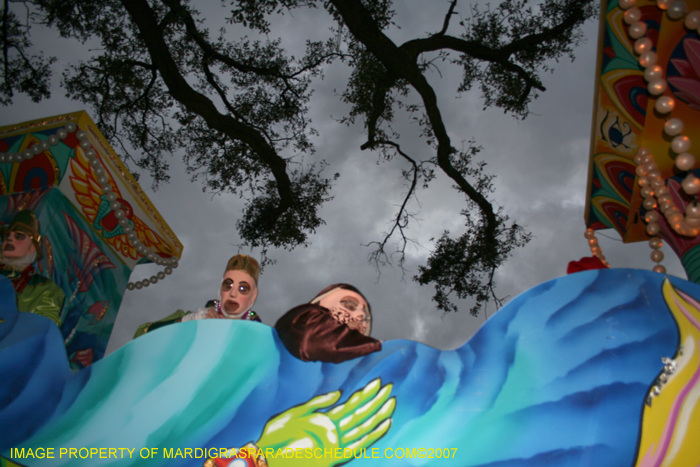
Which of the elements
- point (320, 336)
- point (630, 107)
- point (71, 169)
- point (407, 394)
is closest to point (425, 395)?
point (407, 394)

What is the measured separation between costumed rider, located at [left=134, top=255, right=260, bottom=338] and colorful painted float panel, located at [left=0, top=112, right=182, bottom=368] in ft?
5.56

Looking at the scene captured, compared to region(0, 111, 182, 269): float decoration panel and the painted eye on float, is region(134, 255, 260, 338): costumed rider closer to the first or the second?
the painted eye on float

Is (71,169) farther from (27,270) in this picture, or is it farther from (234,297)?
(234,297)

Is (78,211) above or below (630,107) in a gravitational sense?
above

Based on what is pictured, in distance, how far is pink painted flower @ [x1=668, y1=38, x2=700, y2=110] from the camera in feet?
7.77

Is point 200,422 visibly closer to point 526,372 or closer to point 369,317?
point 369,317

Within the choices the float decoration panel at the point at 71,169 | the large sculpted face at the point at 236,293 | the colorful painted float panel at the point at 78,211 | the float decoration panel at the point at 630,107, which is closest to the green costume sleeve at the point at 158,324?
the large sculpted face at the point at 236,293

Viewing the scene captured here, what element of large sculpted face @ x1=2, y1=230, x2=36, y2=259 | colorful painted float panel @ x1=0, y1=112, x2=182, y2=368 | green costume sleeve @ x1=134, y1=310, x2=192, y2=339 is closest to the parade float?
green costume sleeve @ x1=134, y1=310, x2=192, y2=339

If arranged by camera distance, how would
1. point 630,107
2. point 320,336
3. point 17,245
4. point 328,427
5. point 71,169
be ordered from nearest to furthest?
1. point 328,427
2. point 320,336
3. point 630,107
4. point 17,245
5. point 71,169

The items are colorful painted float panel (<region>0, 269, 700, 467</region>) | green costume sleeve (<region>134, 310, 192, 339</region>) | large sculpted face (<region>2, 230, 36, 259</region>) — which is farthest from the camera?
large sculpted face (<region>2, 230, 36, 259</region>)

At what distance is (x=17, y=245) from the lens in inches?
126

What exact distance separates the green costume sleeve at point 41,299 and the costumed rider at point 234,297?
2.57 feet

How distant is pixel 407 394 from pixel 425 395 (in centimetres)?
8

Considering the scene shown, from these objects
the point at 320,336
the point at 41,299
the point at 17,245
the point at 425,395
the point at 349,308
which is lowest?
the point at 425,395
